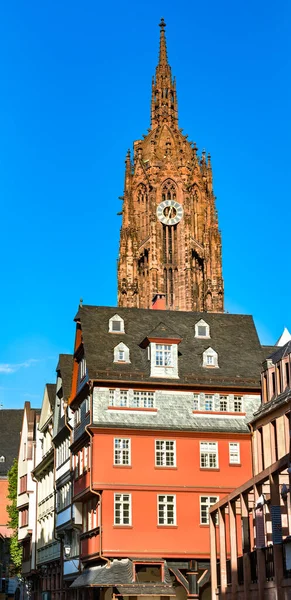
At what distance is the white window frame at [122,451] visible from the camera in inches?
2099

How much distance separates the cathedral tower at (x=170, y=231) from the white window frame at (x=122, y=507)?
66.8 m

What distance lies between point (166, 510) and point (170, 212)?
7609 centimetres

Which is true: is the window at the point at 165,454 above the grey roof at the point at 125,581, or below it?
above

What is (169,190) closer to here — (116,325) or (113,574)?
(116,325)

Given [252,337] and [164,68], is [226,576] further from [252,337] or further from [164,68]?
[164,68]

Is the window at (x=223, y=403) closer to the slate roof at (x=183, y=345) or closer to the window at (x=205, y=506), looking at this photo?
the slate roof at (x=183, y=345)

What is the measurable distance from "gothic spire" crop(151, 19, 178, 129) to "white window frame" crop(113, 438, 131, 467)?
8723cm

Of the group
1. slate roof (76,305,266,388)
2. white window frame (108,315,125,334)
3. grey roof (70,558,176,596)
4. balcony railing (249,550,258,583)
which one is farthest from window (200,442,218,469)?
balcony railing (249,550,258,583)

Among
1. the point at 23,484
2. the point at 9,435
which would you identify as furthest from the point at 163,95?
the point at 23,484

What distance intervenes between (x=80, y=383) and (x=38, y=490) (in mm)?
22585

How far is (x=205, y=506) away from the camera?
5353 centimetres

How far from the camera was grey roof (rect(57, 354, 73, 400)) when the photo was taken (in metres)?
66.2

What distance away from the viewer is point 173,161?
130m

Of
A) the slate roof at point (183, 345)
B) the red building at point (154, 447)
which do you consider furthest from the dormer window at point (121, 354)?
the slate roof at point (183, 345)
